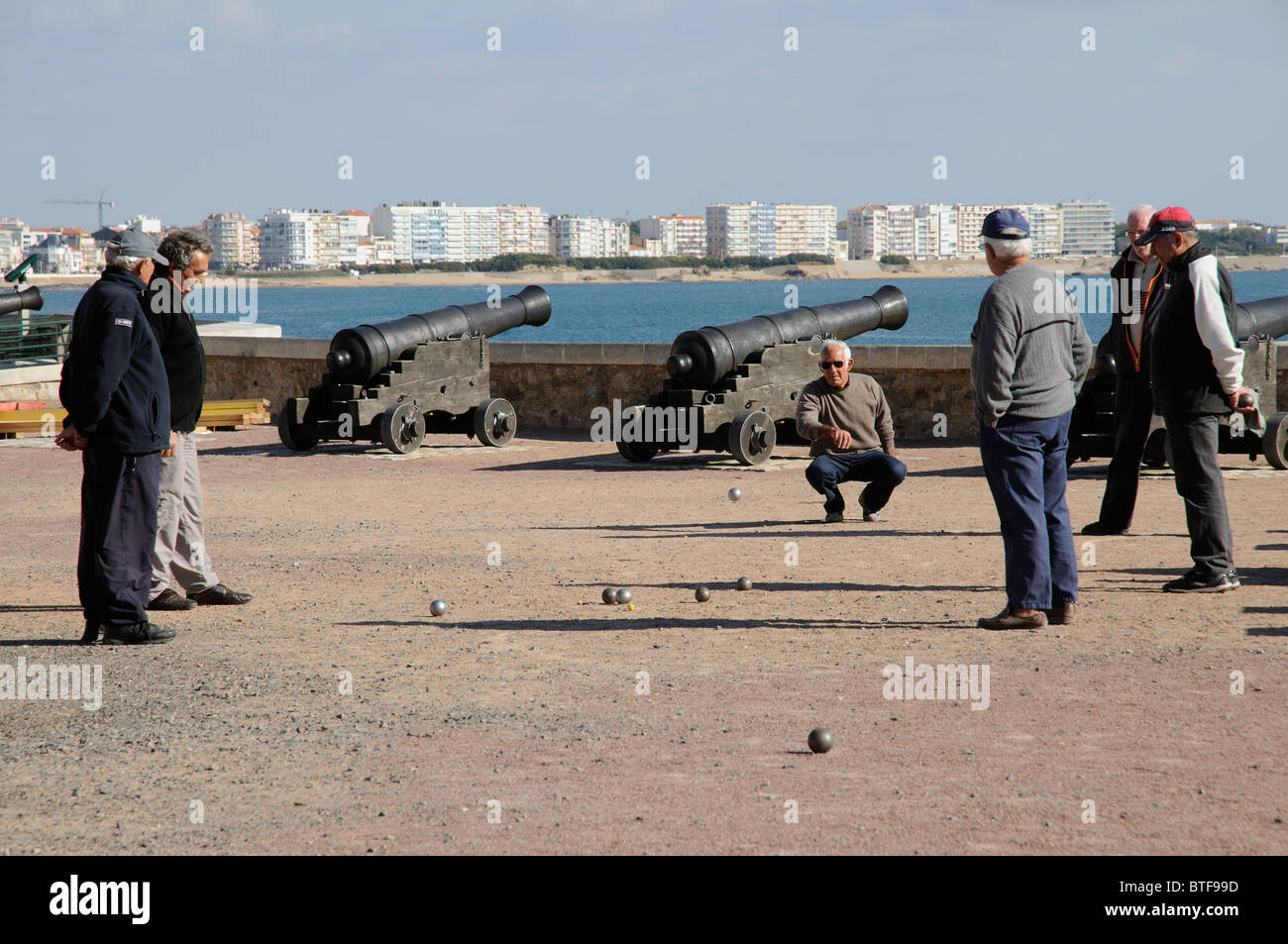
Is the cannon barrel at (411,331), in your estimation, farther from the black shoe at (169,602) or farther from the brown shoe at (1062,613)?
the brown shoe at (1062,613)

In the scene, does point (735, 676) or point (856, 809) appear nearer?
point (856, 809)

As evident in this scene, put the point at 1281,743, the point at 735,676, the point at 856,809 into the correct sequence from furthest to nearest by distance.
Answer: the point at 735,676, the point at 1281,743, the point at 856,809

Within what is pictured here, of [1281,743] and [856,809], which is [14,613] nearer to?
[856,809]

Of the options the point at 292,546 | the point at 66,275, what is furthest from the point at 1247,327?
the point at 66,275

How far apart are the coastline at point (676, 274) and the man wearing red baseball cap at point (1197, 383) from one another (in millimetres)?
133820

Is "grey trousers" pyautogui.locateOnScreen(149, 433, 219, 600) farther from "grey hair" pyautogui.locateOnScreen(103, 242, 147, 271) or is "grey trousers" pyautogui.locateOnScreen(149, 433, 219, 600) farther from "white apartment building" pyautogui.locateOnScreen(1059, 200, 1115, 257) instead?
"white apartment building" pyautogui.locateOnScreen(1059, 200, 1115, 257)

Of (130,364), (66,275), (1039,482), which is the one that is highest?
(66,275)

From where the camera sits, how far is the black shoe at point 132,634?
6477mm

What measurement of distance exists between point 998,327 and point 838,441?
3.63m

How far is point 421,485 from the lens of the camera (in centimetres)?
1268

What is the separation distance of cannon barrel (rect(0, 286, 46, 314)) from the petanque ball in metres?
18.3

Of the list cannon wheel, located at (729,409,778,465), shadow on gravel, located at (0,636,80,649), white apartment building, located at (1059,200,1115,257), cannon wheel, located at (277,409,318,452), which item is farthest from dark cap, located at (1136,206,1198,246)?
white apartment building, located at (1059,200,1115,257)

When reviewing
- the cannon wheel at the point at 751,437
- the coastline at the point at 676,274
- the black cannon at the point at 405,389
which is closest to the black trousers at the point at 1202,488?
the cannon wheel at the point at 751,437

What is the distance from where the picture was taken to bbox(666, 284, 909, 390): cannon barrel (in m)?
13.5
